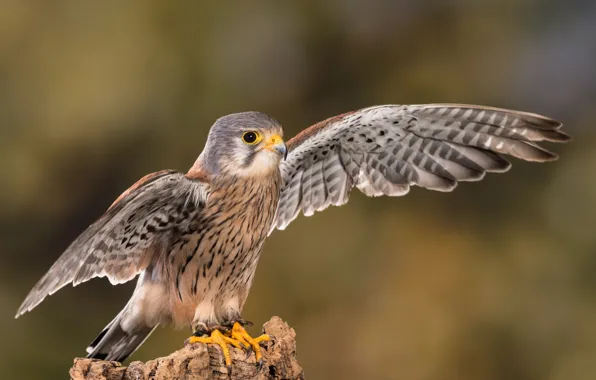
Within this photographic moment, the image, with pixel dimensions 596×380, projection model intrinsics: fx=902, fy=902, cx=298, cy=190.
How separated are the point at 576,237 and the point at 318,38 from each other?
231cm

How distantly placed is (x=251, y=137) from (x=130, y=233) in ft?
1.88

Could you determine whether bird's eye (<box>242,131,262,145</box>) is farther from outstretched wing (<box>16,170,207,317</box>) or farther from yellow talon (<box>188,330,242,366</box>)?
yellow talon (<box>188,330,242,366</box>)

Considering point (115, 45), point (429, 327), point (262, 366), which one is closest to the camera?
point (262, 366)

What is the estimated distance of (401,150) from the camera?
3957 millimetres

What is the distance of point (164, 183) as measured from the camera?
10.1 ft

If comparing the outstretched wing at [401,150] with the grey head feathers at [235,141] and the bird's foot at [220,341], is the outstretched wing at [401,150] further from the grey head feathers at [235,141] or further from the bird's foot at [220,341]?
the bird's foot at [220,341]

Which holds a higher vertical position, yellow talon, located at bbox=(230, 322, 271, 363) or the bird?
the bird

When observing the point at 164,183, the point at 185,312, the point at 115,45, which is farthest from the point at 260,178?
the point at 115,45

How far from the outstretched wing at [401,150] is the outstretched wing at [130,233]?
0.67 metres

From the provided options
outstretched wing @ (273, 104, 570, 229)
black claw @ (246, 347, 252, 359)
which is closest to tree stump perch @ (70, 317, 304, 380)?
black claw @ (246, 347, 252, 359)

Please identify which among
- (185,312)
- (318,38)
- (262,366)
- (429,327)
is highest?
(318,38)

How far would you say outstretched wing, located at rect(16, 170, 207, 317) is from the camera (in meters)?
3.03

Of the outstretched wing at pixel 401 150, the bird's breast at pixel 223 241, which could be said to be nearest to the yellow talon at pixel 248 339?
the bird's breast at pixel 223 241

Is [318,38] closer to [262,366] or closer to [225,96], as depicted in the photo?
[225,96]
